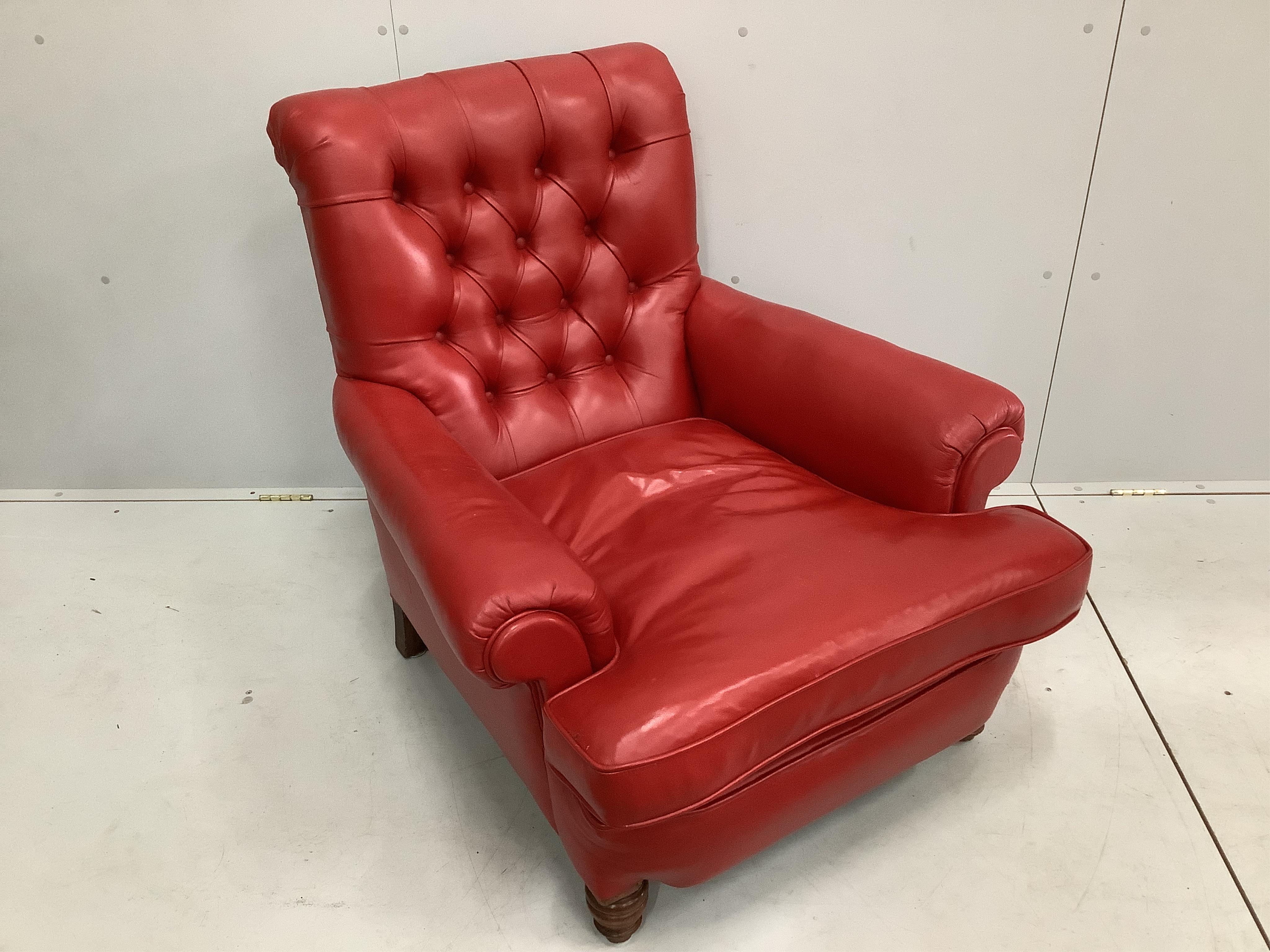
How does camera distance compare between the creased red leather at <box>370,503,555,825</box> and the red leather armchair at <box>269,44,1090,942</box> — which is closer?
the red leather armchair at <box>269,44,1090,942</box>

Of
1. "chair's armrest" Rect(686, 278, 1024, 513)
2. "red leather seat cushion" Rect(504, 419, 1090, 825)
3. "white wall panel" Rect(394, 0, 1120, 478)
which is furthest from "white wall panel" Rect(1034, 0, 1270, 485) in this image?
"red leather seat cushion" Rect(504, 419, 1090, 825)

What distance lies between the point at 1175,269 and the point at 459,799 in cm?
167

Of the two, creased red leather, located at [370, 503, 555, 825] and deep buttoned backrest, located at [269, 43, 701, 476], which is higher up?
deep buttoned backrest, located at [269, 43, 701, 476]

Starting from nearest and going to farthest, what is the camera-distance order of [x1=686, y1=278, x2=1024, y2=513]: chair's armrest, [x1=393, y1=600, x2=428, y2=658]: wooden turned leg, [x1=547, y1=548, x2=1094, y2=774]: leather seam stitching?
[x1=547, y1=548, x2=1094, y2=774]: leather seam stitching
[x1=686, y1=278, x2=1024, y2=513]: chair's armrest
[x1=393, y1=600, x2=428, y2=658]: wooden turned leg

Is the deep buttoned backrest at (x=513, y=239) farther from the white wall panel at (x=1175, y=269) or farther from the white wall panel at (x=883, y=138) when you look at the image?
the white wall panel at (x=1175, y=269)

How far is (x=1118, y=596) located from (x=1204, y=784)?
45cm

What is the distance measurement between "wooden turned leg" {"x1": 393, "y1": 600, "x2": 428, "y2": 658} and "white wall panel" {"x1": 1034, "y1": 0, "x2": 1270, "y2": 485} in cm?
138

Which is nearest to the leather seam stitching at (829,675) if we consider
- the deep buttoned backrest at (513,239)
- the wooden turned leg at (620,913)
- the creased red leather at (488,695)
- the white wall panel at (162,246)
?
the creased red leather at (488,695)

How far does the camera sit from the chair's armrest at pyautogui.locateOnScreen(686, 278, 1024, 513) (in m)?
1.28

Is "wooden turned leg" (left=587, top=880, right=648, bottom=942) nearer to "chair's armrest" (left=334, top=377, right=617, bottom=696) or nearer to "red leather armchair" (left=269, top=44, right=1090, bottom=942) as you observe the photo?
"red leather armchair" (left=269, top=44, right=1090, bottom=942)

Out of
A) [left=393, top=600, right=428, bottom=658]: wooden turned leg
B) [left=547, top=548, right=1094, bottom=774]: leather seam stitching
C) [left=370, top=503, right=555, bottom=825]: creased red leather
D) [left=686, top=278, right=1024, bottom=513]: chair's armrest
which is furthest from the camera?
[left=393, top=600, right=428, bottom=658]: wooden turned leg

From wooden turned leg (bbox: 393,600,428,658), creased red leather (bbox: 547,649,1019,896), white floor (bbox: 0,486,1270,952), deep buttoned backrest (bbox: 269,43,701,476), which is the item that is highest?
deep buttoned backrest (bbox: 269,43,701,476)

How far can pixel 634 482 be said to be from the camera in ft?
4.66

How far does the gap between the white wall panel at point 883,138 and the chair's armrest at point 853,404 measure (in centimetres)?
29
